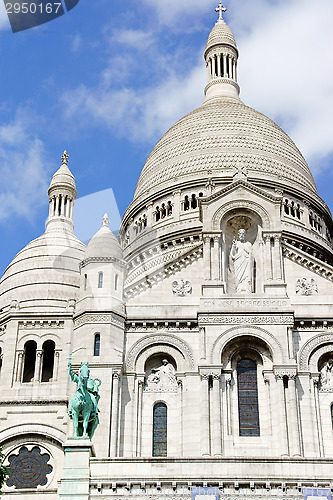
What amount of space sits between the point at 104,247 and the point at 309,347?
33.2 ft

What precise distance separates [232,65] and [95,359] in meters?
45.1

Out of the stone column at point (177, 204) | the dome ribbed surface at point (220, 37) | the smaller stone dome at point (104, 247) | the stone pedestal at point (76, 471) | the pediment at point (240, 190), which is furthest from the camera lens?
the dome ribbed surface at point (220, 37)

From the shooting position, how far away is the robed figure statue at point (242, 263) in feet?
123

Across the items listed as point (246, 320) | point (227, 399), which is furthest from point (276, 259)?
point (227, 399)

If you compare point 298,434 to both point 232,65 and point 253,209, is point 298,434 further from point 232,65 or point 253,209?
point 232,65

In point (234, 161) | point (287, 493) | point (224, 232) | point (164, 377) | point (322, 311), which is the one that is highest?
point (234, 161)

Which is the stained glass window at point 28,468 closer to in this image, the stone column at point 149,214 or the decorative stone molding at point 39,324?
the decorative stone molding at point 39,324

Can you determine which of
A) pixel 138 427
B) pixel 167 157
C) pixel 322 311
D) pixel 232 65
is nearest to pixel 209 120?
pixel 167 157

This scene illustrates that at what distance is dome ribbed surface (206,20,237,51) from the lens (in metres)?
74.6

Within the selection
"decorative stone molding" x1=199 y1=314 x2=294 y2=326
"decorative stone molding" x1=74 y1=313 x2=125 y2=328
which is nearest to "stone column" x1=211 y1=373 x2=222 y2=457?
"decorative stone molding" x1=199 y1=314 x2=294 y2=326

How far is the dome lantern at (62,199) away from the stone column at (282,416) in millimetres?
22059

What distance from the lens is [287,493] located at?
89.8 feet

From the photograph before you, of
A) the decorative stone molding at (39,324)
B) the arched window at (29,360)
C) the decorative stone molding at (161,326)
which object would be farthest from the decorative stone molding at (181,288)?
the arched window at (29,360)

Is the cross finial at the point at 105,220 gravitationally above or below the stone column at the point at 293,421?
above
